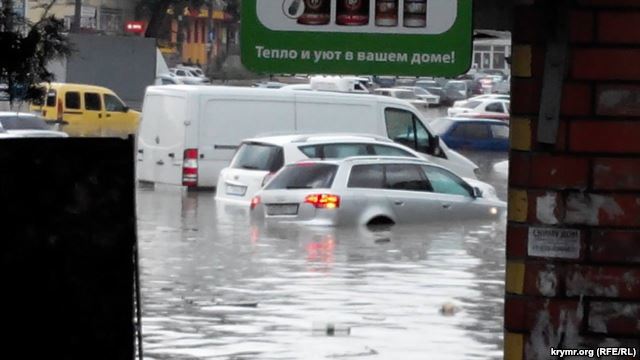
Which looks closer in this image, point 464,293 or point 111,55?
point 464,293

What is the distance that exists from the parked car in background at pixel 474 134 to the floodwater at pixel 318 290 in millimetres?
18713

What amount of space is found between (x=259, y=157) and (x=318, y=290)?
38.0 ft

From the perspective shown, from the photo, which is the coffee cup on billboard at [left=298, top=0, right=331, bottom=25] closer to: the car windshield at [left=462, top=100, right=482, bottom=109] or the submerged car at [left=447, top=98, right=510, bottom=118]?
the submerged car at [left=447, top=98, right=510, bottom=118]

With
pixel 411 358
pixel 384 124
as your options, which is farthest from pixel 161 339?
pixel 384 124

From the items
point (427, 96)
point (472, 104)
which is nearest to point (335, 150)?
point (472, 104)

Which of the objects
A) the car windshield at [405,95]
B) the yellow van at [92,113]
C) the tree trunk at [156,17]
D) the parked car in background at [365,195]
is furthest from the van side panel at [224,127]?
the car windshield at [405,95]

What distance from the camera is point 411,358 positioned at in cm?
1193

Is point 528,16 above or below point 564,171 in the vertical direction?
above

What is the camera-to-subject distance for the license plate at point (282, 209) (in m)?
22.8

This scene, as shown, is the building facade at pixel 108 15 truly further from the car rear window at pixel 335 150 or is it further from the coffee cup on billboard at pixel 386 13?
the coffee cup on billboard at pixel 386 13

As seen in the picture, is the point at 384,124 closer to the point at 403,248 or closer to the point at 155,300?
the point at 403,248

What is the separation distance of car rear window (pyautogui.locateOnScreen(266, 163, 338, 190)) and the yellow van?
20.3 metres

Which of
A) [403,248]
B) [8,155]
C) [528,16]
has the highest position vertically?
[528,16]

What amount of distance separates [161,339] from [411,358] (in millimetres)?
2166
